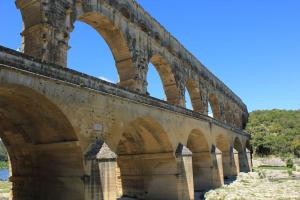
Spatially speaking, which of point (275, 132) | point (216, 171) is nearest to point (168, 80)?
point (216, 171)

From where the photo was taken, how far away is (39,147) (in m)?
9.73

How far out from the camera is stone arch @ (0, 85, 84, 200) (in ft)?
28.4

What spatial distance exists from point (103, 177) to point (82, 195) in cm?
79

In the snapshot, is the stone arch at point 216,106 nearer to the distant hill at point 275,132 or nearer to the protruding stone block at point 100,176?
the distant hill at point 275,132

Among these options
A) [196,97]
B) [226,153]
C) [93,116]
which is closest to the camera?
[93,116]

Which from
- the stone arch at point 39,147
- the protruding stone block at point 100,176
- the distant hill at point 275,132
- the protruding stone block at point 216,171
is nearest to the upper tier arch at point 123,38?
the stone arch at point 39,147

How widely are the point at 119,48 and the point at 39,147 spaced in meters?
6.67

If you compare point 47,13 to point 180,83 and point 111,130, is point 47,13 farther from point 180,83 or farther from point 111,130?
point 180,83

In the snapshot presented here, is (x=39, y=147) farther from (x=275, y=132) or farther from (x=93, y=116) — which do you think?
(x=275, y=132)

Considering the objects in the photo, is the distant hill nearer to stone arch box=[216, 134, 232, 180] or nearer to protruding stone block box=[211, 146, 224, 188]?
stone arch box=[216, 134, 232, 180]

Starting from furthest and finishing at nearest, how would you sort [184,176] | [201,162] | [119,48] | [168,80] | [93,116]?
[201,162]
[168,80]
[119,48]
[184,176]
[93,116]

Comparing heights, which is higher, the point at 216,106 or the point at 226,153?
the point at 216,106

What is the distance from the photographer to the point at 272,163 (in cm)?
3759

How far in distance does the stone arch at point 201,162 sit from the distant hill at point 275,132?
2374cm
